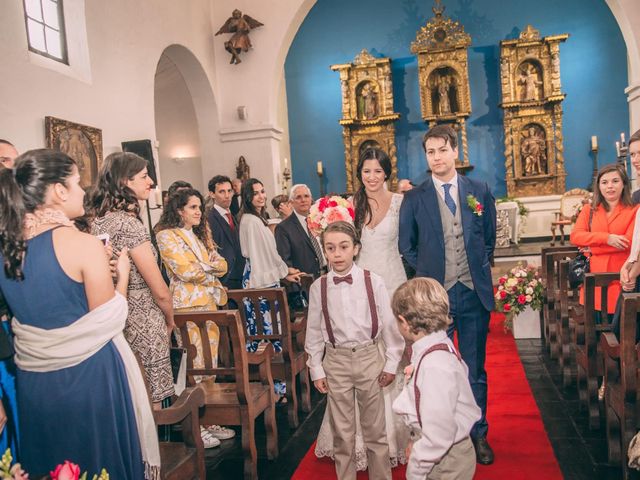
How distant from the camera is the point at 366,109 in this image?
1320cm

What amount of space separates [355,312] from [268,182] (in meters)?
7.46

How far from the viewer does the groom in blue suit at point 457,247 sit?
3242 mm

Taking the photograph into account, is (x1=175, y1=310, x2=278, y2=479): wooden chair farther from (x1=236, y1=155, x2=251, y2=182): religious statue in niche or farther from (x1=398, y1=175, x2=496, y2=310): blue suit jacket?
(x1=236, y1=155, x2=251, y2=182): religious statue in niche

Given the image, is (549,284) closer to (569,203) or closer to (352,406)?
(352,406)

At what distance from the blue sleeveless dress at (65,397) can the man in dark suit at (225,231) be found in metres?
3.09

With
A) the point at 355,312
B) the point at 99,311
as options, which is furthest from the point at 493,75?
the point at 99,311

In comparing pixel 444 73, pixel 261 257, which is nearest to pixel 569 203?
pixel 444 73

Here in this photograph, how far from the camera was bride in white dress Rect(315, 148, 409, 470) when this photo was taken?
3.33 m

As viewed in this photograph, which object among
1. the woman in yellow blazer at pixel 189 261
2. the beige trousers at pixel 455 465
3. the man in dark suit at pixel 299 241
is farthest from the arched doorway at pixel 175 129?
the beige trousers at pixel 455 465

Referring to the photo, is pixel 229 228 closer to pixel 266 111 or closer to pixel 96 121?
pixel 96 121

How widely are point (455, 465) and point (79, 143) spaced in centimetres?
533

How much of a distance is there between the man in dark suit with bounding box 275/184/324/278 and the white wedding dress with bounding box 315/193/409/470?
165 cm

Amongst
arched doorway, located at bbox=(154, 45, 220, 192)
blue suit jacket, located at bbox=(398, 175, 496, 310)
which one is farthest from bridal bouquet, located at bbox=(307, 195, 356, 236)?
arched doorway, located at bbox=(154, 45, 220, 192)

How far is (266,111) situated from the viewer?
998cm
